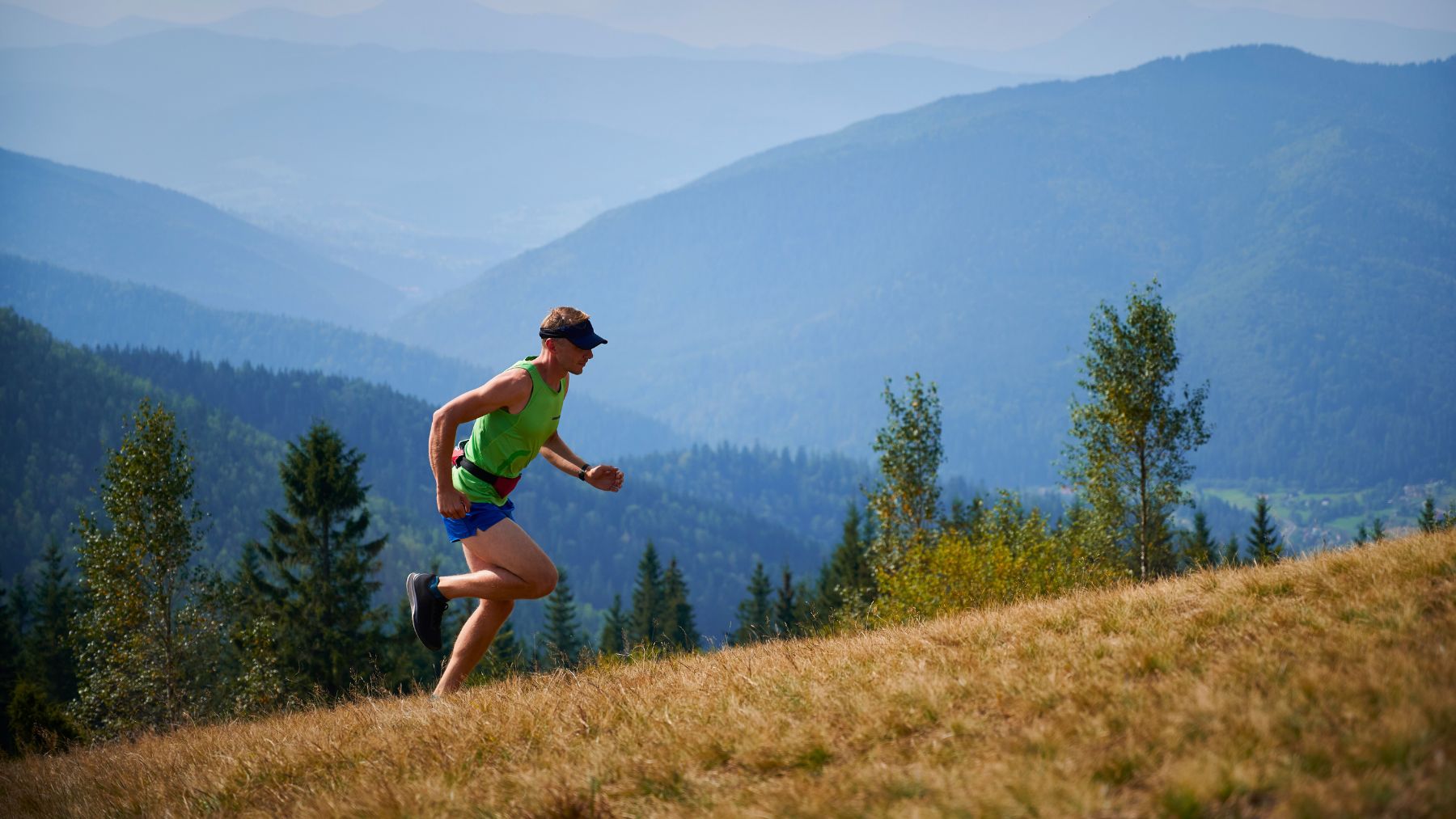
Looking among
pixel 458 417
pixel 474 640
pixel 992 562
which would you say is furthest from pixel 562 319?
pixel 992 562

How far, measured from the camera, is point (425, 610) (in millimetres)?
8188

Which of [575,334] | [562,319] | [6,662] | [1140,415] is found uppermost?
[1140,415]

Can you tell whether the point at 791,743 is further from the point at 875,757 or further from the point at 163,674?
the point at 163,674

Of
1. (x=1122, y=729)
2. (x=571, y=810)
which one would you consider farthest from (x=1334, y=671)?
(x=571, y=810)

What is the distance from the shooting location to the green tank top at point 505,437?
7844 millimetres

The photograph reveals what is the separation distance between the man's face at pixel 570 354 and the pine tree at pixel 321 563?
36.5m

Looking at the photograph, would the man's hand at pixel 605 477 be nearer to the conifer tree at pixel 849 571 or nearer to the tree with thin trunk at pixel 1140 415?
the tree with thin trunk at pixel 1140 415

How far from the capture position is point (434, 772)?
20.4 ft

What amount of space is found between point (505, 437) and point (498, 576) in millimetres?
1016

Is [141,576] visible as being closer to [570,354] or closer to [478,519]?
[478,519]

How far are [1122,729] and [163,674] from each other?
35719 millimetres

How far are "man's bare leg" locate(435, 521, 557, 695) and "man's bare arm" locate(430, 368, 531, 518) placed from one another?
371 mm

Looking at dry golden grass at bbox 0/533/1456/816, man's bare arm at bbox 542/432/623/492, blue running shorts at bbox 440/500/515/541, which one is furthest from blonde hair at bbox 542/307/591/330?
dry golden grass at bbox 0/533/1456/816

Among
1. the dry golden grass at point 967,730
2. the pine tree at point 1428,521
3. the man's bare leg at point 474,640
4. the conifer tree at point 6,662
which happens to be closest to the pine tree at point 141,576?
the conifer tree at point 6,662
